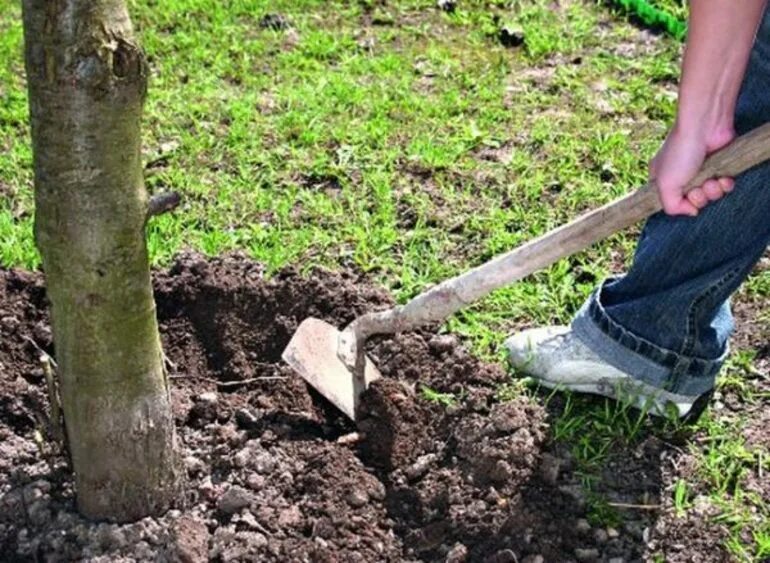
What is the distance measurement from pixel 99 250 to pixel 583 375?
1316 millimetres

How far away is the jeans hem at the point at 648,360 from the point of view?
3.02 metres

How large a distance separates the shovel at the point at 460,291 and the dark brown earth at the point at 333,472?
0.08m

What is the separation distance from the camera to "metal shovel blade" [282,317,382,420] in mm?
2967

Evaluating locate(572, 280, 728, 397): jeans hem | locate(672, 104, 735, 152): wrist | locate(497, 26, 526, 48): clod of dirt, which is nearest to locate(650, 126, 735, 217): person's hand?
locate(672, 104, 735, 152): wrist

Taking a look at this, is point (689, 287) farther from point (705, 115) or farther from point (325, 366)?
point (325, 366)

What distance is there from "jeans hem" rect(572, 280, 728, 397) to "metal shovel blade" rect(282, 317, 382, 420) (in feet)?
1.85

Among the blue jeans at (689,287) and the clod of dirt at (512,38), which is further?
the clod of dirt at (512,38)

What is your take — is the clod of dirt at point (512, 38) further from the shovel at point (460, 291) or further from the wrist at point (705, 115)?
the wrist at point (705, 115)

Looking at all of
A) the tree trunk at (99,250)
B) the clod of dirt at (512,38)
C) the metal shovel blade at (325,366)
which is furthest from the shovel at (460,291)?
the clod of dirt at (512,38)

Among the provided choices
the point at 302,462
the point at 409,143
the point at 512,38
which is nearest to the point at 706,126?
the point at 302,462

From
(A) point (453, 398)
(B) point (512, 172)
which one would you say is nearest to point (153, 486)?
(A) point (453, 398)

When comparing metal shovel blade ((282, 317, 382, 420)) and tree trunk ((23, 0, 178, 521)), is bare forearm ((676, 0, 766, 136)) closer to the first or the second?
metal shovel blade ((282, 317, 382, 420))

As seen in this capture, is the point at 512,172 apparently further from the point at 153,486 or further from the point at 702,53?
the point at 153,486

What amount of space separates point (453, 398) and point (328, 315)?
45 cm
